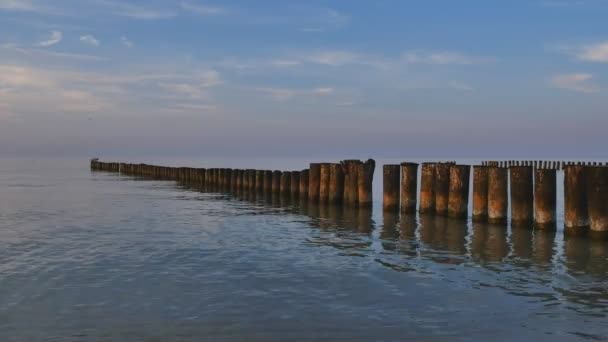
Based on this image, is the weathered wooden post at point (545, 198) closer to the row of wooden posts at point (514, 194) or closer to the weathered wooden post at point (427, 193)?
the row of wooden posts at point (514, 194)

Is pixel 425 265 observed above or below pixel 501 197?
below

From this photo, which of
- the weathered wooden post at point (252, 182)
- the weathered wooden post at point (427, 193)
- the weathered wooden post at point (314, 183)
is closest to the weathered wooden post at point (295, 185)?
the weathered wooden post at point (314, 183)

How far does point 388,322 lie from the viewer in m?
6.41

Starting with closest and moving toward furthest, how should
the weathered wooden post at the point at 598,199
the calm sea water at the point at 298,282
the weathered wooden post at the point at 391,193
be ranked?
the calm sea water at the point at 298,282, the weathered wooden post at the point at 598,199, the weathered wooden post at the point at 391,193

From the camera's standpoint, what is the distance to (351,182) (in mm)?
19484

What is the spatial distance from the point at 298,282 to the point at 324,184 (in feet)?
41.1

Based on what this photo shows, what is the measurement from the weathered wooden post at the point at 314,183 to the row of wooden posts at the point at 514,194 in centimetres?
391

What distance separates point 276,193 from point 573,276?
1790 centimetres

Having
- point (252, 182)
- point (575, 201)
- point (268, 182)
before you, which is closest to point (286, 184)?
point (268, 182)

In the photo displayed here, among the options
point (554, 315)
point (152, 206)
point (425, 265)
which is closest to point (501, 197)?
point (425, 265)

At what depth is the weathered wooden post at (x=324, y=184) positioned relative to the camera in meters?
20.7

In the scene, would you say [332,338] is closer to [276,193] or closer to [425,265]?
[425,265]

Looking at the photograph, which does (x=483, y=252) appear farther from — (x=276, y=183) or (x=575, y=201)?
(x=276, y=183)

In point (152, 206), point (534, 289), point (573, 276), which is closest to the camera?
point (534, 289)
